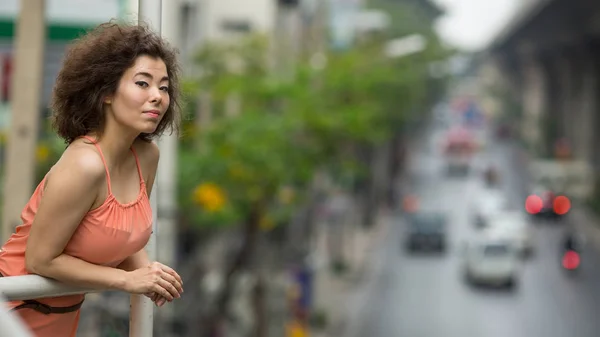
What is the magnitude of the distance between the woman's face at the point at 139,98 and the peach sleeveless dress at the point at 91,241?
12 cm

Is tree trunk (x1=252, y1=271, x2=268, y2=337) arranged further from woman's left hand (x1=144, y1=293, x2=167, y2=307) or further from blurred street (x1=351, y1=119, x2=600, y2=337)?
woman's left hand (x1=144, y1=293, x2=167, y2=307)

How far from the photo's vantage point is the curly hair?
355 centimetres

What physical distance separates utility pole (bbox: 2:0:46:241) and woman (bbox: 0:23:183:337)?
4.37 meters

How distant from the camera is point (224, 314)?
23484 mm

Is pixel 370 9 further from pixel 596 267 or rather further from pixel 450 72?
pixel 596 267

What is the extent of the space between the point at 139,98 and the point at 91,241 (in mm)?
433

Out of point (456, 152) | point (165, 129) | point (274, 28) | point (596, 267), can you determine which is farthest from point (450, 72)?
point (165, 129)

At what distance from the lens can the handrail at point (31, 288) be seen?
3244 millimetres

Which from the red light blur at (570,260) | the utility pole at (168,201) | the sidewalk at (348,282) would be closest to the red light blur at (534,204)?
the sidewalk at (348,282)

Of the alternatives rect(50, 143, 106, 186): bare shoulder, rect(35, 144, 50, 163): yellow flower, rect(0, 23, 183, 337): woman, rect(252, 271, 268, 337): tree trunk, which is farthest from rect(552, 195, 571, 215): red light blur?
rect(50, 143, 106, 186): bare shoulder

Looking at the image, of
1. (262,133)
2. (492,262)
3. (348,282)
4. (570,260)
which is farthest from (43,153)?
(570,260)

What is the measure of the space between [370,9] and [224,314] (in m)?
55.6

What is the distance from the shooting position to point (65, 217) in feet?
11.0

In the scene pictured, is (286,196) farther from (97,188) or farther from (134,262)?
(97,188)
